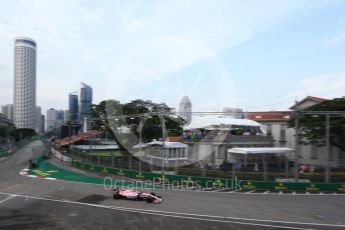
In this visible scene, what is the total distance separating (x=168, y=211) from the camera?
1845 cm

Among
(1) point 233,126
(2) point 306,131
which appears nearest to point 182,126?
(1) point 233,126

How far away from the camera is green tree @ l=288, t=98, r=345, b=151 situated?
121 feet

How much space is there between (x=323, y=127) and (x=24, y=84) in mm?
149227

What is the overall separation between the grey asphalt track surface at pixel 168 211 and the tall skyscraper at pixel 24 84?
149 m

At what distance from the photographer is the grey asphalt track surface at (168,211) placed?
1552 centimetres

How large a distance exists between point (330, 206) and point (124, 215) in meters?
10.9

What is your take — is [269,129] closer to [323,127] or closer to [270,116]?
[270,116]

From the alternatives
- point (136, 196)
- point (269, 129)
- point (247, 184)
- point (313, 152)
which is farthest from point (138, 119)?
point (136, 196)

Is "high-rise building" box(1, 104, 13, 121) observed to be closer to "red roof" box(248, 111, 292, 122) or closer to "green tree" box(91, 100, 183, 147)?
"green tree" box(91, 100, 183, 147)

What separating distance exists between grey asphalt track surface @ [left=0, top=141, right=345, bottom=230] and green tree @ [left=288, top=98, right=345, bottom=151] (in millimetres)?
14551

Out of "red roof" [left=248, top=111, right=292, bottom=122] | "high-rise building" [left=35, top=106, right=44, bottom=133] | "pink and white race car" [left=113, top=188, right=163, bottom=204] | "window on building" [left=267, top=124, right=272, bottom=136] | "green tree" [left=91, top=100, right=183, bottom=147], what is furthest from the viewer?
"high-rise building" [left=35, top=106, right=44, bottom=133]

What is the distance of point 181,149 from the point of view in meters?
→ 36.3

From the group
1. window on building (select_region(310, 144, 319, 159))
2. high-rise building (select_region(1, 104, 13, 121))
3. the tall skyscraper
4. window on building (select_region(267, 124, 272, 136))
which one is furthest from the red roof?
high-rise building (select_region(1, 104, 13, 121))

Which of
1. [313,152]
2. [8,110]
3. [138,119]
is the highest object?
[8,110]
